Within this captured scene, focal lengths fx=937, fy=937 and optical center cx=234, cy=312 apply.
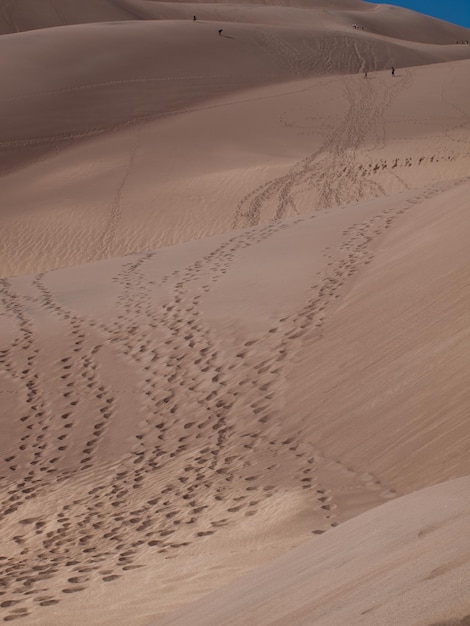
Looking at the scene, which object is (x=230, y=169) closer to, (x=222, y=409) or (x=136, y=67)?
(x=136, y=67)

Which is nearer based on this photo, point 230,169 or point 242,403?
point 242,403

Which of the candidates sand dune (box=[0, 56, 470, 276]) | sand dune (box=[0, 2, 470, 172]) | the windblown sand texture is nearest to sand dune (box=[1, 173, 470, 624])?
the windblown sand texture

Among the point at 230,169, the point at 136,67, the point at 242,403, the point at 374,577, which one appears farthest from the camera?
the point at 136,67

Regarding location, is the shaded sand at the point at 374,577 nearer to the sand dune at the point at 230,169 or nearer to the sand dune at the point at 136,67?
the sand dune at the point at 230,169

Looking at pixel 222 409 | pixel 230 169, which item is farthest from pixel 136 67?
pixel 222 409

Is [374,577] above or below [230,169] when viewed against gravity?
above

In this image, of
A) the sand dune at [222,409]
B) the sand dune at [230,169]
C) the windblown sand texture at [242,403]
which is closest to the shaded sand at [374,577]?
the windblown sand texture at [242,403]
